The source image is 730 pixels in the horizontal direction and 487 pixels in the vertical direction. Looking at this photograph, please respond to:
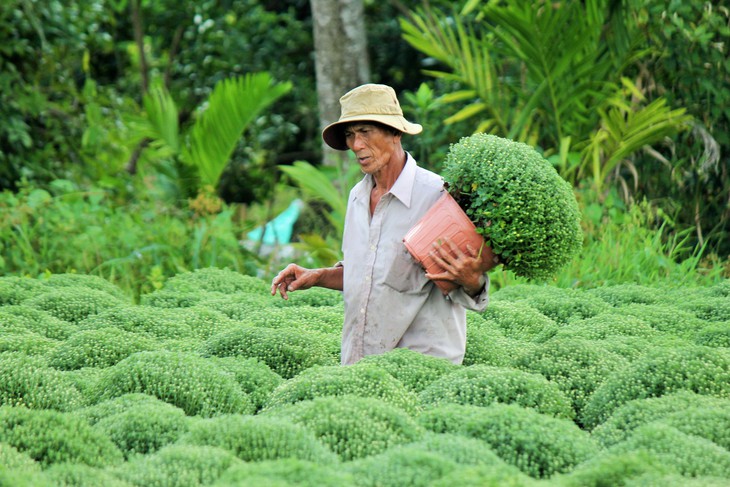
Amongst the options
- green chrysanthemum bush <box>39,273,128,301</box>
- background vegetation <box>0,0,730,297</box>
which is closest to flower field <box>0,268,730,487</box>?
green chrysanthemum bush <box>39,273,128,301</box>

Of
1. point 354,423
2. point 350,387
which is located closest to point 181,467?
point 354,423

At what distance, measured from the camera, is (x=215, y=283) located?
588 centimetres

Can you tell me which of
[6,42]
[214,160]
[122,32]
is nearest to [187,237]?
[214,160]

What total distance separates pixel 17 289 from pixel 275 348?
6.19ft

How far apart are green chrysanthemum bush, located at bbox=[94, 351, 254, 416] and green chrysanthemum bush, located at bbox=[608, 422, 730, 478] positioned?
4.48 feet

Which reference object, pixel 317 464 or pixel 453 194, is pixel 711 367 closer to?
pixel 453 194

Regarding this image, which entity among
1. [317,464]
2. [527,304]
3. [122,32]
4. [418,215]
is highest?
[122,32]

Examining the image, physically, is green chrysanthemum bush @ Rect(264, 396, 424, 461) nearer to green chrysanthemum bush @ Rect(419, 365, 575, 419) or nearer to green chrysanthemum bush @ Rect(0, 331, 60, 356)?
green chrysanthemum bush @ Rect(419, 365, 575, 419)

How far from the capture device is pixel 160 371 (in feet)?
12.3

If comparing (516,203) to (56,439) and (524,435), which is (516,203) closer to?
(524,435)

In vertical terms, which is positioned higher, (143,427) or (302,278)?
(302,278)

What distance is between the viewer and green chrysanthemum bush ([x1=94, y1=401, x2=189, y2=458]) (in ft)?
10.6

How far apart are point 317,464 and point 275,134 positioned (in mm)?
8774

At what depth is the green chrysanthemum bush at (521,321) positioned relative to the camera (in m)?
4.85
